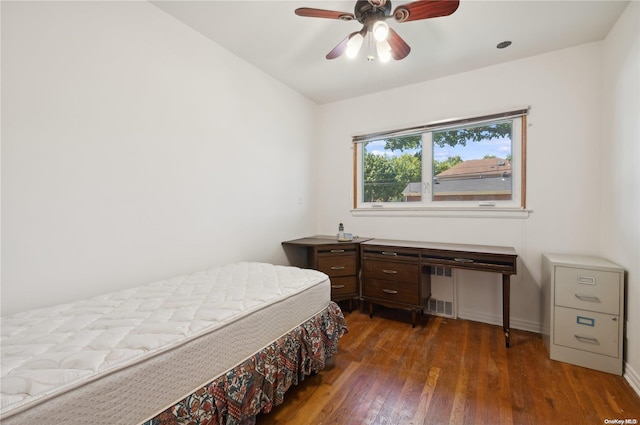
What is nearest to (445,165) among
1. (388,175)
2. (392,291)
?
(388,175)

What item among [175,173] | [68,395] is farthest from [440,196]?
[68,395]

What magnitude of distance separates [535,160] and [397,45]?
5.74 ft

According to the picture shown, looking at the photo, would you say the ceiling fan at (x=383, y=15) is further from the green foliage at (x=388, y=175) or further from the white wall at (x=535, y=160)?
the green foliage at (x=388, y=175)

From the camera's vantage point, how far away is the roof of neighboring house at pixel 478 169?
2.74 m

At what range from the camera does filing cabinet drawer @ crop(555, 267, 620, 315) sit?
1.88 meters

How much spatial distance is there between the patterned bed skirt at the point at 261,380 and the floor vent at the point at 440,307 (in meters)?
1.48

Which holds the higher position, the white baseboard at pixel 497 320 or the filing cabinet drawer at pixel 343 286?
the filing cabinet drawer at pixel 343 286

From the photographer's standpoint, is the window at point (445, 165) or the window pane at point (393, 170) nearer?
the window at point (445, 165)

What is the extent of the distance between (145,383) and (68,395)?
215 mm

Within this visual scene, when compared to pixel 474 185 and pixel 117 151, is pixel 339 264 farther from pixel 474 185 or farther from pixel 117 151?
pixel 117 151

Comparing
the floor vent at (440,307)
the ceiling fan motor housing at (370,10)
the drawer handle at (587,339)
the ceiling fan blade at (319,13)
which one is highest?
the ceiling fan motor housing at (370,10)

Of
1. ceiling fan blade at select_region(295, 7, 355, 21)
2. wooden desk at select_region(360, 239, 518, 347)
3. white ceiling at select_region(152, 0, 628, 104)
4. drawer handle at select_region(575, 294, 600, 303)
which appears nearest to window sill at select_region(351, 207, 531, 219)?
wooden desk at select_region(360, 239, 518, 347)

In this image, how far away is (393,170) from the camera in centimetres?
335

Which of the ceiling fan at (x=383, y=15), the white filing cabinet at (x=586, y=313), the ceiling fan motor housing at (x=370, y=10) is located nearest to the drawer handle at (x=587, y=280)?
the white filing cabinet at (x=586, y=313)
